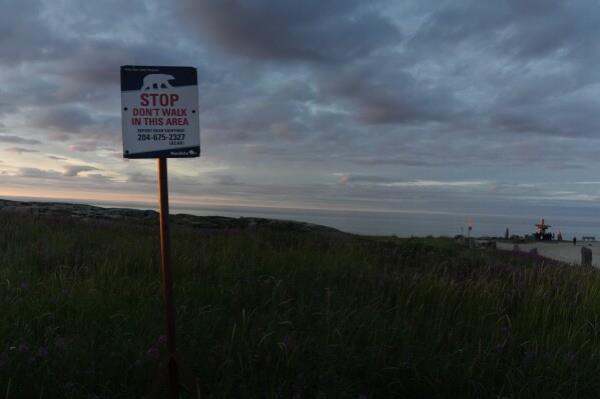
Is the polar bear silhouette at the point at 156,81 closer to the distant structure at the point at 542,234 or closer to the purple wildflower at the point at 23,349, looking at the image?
the purple wildflower at the point at 23,349

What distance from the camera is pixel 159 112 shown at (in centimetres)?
349

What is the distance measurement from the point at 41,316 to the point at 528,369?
13.5 ft

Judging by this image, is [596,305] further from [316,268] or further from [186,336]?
[186,336]

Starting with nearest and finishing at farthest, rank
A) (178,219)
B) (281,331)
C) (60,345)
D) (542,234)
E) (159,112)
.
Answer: (159,112) < (60,345) < (281,331) < (178,219) < (542,234)

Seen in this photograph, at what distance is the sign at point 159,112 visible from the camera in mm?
3430

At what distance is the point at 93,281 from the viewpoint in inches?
218

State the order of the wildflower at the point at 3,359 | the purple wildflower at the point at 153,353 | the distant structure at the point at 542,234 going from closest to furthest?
the wildflower at the point at 3,359, the purple wildflower at the point at 153,353, the distant structure at the point at 542,234

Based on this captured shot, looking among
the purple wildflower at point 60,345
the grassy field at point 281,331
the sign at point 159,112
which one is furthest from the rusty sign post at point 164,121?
the purple wildflower at point 60,345

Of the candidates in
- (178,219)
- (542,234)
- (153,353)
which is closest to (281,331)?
(153,353)

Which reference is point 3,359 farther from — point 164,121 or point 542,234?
point 542,234

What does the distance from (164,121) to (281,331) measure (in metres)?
2.02

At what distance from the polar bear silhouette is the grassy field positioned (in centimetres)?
190

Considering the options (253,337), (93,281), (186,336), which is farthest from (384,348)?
(93,281)

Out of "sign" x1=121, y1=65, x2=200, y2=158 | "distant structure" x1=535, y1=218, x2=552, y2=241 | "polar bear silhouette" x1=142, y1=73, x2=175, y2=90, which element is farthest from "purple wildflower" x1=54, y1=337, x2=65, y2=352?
"distant structure" x1=535, y1=218, x2=552, y2=241
